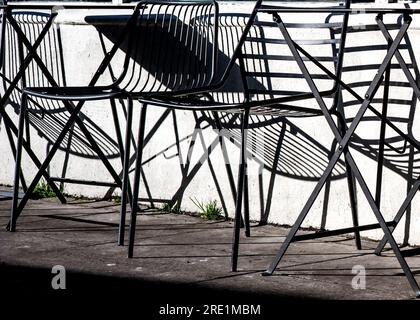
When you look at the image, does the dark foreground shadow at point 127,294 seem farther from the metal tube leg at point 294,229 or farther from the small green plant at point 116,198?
the small green plant at point 116,198

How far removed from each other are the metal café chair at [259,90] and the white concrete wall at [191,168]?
20cm

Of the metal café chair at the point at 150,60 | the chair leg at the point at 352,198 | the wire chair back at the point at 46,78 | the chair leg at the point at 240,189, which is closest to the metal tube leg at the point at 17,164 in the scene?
the metal café chair at the point at 150,60

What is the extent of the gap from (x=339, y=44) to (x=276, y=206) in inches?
40.9

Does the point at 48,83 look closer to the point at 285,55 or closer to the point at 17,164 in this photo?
the point at 17,164

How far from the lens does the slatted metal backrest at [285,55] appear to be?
5578 mm

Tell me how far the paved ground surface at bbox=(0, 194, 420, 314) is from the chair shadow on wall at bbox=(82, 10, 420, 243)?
0.26 metres

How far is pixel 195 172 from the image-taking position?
631 centimetres

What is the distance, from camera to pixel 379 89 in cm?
545

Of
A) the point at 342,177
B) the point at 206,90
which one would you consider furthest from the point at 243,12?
the point at 342,177

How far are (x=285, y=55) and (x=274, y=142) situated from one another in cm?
48

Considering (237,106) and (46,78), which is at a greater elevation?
(46,78)

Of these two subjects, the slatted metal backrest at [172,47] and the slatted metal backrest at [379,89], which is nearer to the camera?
the slatted metal backrest at [379,89]

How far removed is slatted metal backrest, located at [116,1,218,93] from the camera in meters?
5.94

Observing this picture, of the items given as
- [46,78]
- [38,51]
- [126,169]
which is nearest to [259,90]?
[126,169]
